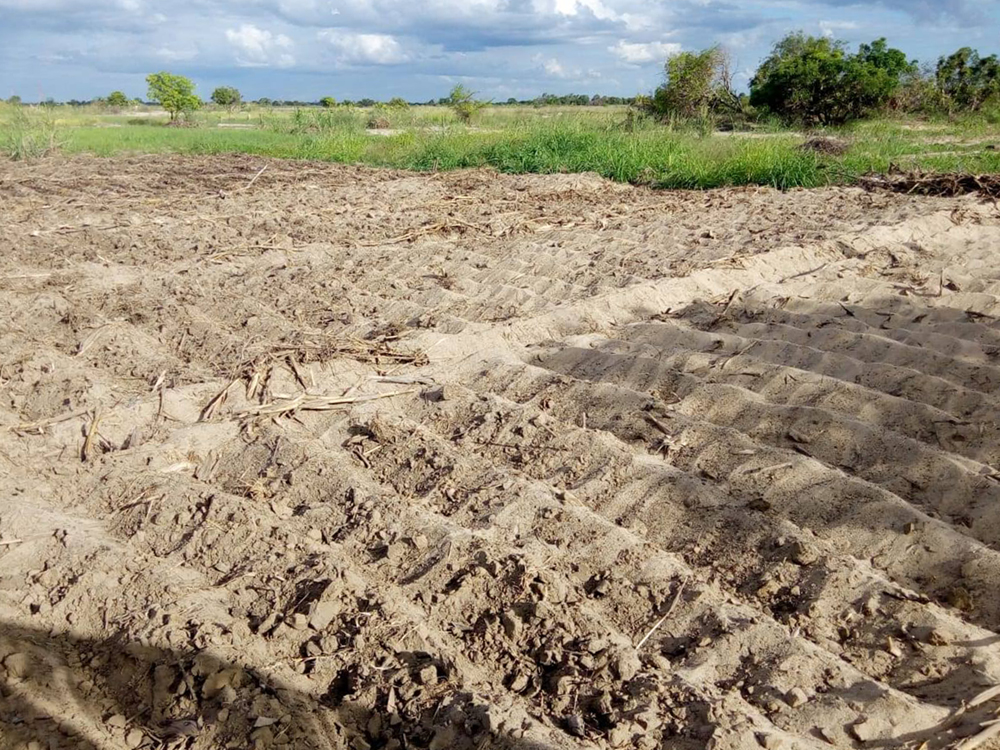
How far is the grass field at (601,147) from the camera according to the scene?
1116cm

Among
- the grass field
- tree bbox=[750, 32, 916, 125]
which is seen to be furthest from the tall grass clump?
tree bbox=[750, 32, 916, 125]

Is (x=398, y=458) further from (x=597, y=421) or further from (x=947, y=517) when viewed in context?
(x=947, y=517)

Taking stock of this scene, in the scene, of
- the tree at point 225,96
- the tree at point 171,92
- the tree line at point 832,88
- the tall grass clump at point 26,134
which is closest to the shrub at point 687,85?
the tree line at point 832,88

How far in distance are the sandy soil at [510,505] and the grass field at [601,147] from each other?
4.91 m

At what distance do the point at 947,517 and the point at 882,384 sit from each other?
114 cm

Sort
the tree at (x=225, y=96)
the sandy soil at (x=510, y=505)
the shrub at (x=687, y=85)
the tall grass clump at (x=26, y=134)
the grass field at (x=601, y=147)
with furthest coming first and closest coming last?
the tree at (x=225, y=96), the shrub at (x=687, y=85), the tall grass clump at (x=26, y=134), the grass field at (x=601, y=147), the sandy soil at (x=510, y=505)

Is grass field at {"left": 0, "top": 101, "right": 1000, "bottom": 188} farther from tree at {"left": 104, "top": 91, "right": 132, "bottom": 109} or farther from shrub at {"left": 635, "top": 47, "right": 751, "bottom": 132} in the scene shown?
tree at {"left": 104, "top": 91, "right": 132, "bottom": 109}

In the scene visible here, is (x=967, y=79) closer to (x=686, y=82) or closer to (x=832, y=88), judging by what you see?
(x=832, y=88)

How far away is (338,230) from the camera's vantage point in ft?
28.0

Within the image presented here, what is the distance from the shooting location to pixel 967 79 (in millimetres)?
24266

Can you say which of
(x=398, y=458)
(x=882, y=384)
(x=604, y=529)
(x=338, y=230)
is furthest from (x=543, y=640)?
(x=338, y=230)

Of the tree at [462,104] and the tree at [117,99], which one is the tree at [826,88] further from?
the tree at [117,99]

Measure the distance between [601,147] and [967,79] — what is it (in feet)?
54.7

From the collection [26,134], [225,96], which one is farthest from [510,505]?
[225,96]
